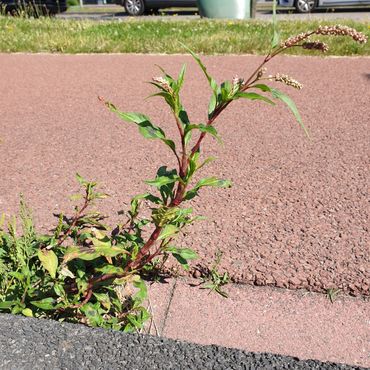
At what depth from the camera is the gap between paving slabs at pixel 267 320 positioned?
6.14 ft

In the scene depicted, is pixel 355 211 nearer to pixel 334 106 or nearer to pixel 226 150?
pixel 226 150

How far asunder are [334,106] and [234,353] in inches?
127

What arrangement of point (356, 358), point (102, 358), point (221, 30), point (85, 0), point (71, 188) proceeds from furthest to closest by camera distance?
point (85, 0) → point (221, 30) → point (71, 188) → point (356, 358) → point (102, 358)

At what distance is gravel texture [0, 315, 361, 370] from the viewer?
1.48m

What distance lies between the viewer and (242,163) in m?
3.29

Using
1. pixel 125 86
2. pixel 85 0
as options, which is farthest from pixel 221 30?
pixel 85 0

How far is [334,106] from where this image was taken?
4.41 meters

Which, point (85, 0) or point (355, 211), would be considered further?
point (85, 0)

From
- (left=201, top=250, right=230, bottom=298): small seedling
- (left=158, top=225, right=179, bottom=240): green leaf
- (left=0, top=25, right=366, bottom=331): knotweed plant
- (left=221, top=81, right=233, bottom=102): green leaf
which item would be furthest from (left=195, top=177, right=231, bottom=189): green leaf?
(left=201, top=250, right=230, bottom=298): small seedling

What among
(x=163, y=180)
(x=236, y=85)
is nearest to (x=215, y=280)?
(x=163, y=180)

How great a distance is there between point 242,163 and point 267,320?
143 centimetres

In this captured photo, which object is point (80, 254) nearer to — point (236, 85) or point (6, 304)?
point (6, 304)

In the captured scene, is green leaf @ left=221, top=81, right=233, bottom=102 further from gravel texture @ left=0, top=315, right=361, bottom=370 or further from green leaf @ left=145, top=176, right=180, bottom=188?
gravel texture @ left=0, top=315, right=361, bottom=370

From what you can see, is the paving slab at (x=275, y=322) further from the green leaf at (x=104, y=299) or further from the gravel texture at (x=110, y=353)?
the gravel texture at (x=110, y=353)
